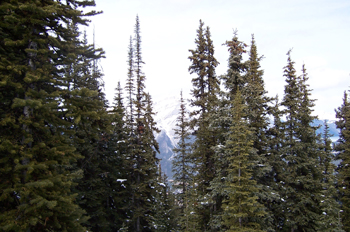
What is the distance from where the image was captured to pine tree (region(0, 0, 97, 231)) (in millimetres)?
6160

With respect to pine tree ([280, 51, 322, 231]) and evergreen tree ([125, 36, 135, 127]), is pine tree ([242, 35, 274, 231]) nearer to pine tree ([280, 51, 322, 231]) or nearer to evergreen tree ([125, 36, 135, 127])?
pine tree ([280, 51, 322, 231])

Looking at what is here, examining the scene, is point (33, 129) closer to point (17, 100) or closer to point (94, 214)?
point (17, 100)

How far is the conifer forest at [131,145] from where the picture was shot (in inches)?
262

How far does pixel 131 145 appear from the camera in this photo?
22656mm

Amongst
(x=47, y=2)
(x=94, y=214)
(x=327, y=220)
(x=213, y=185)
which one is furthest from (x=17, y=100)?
(x=327, y=220)

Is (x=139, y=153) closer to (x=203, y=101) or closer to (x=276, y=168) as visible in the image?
(x=203, y=101)

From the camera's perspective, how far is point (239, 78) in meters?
16.0

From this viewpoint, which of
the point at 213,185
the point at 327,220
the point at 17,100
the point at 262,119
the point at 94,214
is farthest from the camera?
the point at 262,119

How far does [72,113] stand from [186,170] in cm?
2059

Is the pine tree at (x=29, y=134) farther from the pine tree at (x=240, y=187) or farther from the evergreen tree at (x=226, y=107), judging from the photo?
the evergreen tree at (x=226, y=107)

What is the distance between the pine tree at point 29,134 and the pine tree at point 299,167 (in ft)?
63.4

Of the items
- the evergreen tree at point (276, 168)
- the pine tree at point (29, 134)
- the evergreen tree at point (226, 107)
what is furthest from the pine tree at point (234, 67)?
the pine tree at point (29, 134)

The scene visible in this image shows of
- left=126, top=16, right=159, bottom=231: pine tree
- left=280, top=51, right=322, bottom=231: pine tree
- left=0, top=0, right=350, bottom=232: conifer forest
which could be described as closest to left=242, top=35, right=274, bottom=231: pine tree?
left=0, top=0, right=350, bottom=232: conifer forest

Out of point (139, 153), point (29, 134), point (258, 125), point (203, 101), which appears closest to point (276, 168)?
point (258, 125)
